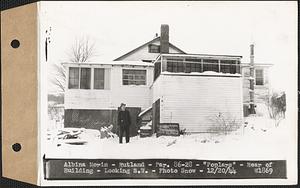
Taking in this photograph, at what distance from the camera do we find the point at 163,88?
77 centimetres

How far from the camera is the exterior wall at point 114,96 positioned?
764 millimetres

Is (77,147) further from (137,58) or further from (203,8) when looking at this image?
(203,8)

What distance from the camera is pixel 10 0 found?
30.7 inches

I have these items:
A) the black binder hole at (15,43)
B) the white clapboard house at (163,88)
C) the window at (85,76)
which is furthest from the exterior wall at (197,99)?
the black binder hole at (15,43)

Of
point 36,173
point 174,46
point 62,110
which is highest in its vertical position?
point 174,46

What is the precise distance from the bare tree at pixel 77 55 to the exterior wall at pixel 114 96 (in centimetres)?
2

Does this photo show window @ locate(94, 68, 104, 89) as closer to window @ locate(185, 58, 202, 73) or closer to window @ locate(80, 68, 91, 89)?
window @ locate(80, 68, 91, 89)

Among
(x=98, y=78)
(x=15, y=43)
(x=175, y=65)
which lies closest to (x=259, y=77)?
(x=175, y=65)

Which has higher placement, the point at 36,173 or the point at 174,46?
the point at 174,46

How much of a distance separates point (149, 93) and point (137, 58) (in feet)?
0.19

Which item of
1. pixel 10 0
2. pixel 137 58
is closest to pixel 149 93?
pixel 137 58

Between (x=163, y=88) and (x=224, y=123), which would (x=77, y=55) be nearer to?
(x=163, y=88)

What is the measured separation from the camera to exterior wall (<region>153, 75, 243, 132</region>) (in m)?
0.77

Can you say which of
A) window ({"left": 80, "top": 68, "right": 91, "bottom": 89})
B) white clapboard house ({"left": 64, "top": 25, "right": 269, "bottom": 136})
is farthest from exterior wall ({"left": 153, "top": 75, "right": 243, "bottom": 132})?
window ({"left": 80, "top": 68, "right": 91, "bottom": 89})
